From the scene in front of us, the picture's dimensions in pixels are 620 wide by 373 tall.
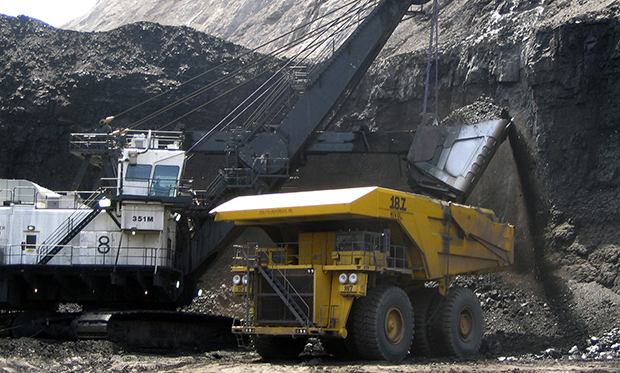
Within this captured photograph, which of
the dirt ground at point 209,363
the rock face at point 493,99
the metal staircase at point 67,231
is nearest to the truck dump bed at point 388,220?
the dirt ground at point 209,363

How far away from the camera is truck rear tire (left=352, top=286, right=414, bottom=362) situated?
1197 centimetres

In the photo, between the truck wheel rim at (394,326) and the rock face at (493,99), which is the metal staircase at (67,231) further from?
the rock face at (493,99)

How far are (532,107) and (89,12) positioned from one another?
58.2 metres

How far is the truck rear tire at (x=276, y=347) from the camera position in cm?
1316

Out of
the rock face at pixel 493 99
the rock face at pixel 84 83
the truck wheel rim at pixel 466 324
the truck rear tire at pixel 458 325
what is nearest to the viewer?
the truck rear tire at pixel 458 325

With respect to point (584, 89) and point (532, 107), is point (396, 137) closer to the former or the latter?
point (532, 107)

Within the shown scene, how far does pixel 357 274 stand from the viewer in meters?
12.0

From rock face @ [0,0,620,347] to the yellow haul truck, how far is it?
4.18 metres

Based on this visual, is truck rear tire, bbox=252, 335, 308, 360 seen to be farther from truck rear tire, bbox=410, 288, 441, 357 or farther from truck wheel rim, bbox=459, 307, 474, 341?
truck wheel rim, bbox=459, 307, 474, 341

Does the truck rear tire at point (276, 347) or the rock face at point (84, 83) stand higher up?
the rock face at point (84, 83)

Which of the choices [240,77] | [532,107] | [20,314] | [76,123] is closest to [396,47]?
[240,77]

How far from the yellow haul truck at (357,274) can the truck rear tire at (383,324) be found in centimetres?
2

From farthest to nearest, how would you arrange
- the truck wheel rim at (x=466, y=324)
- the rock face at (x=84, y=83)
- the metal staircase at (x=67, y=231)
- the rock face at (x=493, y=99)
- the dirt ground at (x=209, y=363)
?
the rock face at (x=84, y=83), the rock face at (x=493, y=99), the metal staircase at (x=67, y=231), the truck wheel rim at (x=466, y=324), the dirt ground at (x=209, y=363)

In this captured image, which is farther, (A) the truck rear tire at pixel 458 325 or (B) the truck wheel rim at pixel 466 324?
(B) the truck wheel rim at pixel 466 324
